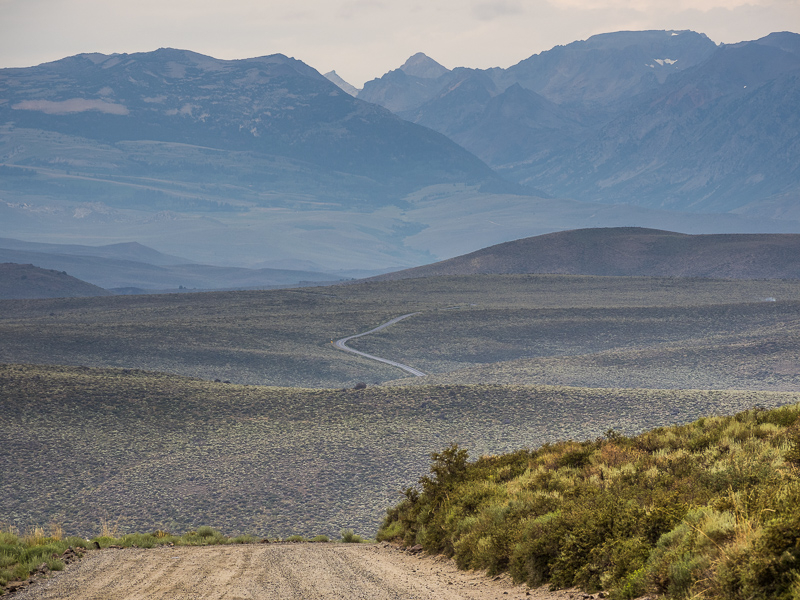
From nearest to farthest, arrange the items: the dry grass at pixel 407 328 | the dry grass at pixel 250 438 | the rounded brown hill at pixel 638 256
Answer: the dry grass at pixel 250 438, the dry grass at pixel 407 328, the rounded brown hill at pixel 638 256

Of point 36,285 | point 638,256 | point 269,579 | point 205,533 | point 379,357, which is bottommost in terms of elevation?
point 379,357

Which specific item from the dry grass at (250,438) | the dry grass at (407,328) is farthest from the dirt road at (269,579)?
the dry grass at (407,328)

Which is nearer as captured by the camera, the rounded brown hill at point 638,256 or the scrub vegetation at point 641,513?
Result: the scrub vegetation at point 641,513

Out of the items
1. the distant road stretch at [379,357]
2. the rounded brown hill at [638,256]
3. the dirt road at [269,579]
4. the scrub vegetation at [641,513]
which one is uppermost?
the rounded brown hill at [638,256]

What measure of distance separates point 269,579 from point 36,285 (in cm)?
15866

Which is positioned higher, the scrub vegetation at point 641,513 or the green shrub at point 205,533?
the scrub vegetation at point 641,513

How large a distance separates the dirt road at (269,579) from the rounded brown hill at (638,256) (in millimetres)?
117268

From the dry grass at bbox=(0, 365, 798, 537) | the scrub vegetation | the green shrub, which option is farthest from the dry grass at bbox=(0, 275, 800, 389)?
the scrub vegetation

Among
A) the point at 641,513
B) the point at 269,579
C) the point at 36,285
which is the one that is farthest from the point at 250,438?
the point at 36,285

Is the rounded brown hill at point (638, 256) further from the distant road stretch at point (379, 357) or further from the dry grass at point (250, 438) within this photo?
the dry grass at point (250, 438)

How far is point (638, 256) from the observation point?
449 feet

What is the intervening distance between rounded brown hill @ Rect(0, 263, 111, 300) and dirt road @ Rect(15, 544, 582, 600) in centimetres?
14702

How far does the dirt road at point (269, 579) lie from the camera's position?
31.9ft

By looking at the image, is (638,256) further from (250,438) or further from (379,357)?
(250,438)
